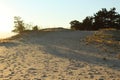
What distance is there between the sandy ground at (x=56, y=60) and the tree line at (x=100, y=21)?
15.4 meters

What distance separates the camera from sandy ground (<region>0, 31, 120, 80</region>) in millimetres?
13152

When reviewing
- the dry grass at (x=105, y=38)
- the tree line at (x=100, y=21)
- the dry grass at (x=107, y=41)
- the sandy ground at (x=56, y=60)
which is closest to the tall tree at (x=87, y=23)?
the tree line at (x=100, y=21)

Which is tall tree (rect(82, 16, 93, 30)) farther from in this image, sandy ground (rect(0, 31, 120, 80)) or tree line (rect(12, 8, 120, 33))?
sandy ground (rect(0, 31, 120, 80))

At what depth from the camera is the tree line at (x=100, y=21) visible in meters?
40.9

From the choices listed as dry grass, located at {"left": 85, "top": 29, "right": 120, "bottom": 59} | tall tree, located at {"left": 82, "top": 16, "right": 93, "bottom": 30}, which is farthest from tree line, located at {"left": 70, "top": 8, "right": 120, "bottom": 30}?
dry grass, located at {"left": 85, "top": 29, "right": 120, "bottom": 59}

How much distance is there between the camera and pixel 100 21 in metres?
41.4

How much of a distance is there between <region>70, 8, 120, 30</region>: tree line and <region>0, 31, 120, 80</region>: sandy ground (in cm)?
1540

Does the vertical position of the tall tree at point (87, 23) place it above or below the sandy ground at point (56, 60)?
above

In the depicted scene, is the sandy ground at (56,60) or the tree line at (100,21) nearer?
the sandy ground at (56,60)

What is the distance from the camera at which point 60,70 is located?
46.2ft

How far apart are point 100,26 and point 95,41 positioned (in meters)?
17.9

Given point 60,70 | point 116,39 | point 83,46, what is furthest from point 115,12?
point 60,70

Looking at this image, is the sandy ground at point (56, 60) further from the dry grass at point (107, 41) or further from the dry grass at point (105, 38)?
the dry grass at point (105, 38)

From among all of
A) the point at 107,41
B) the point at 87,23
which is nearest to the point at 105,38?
the point at 107,41
